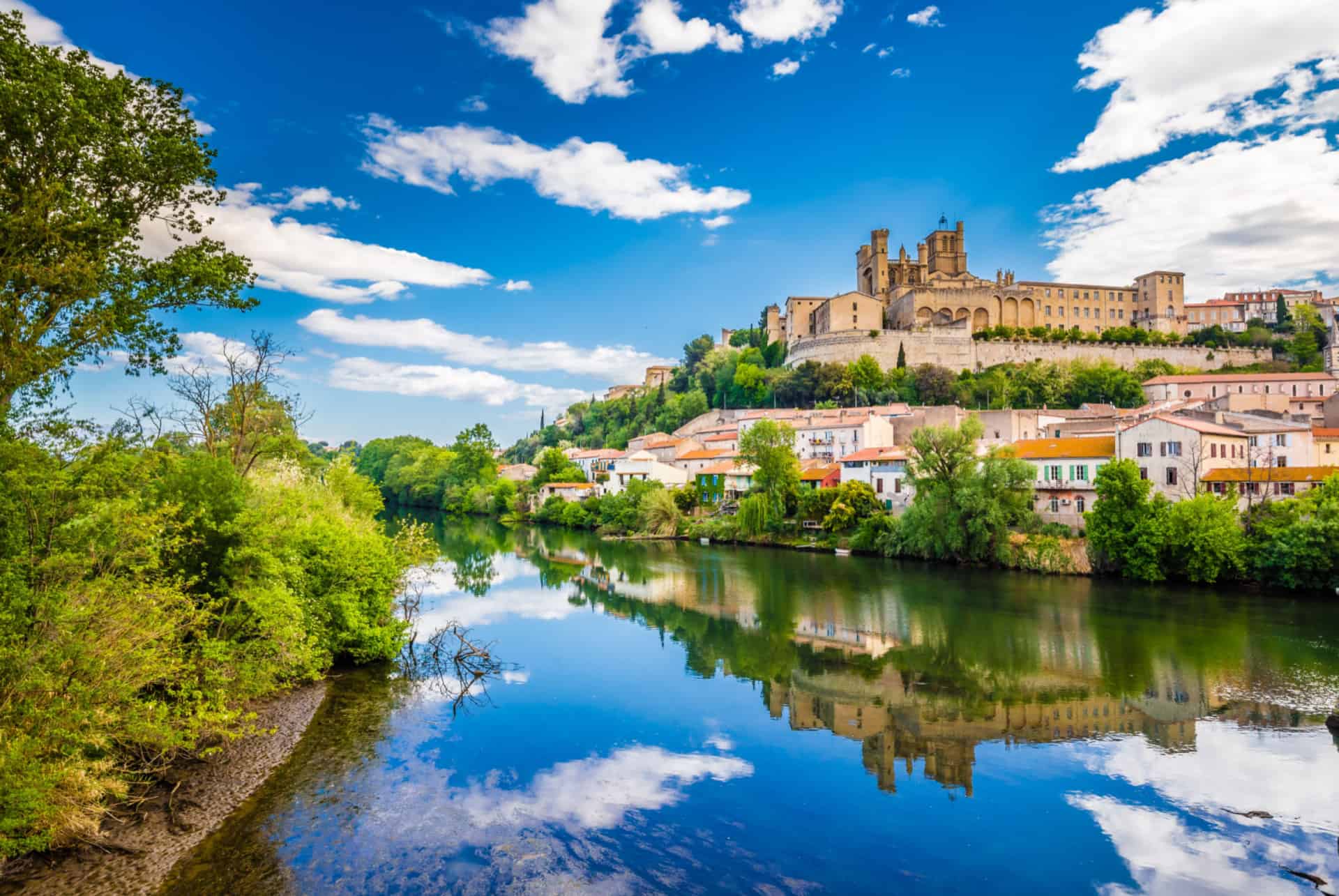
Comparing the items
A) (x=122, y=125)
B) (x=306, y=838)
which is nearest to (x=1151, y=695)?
(x=306, y=838)

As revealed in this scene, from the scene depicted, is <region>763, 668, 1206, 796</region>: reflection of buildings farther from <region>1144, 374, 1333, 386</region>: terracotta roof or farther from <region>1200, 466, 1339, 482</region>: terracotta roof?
<region>1144, 374, 1333, 386</region>: terracotta roof

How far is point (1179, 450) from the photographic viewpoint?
1104 inches

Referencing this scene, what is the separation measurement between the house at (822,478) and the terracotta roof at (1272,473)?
57.0 ft

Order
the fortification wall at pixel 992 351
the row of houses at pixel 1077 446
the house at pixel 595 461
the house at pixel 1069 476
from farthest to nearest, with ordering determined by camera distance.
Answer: the fortification wall at pixel 992 351 → the house at pixel 595 461 → the house at pixel 1069 476 → the row of houses at pixel 1077 446

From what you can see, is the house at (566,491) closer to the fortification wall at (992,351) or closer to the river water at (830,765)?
the fortification wall at (992,351)

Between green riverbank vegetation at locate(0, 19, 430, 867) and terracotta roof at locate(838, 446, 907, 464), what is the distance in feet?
103

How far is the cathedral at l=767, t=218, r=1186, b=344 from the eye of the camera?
65375mm

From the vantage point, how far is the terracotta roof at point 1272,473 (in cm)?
2617

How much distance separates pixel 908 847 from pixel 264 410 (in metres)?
18.6

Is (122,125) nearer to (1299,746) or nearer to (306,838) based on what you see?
(306,838)

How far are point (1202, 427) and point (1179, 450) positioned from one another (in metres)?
1.37

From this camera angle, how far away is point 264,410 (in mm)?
20453

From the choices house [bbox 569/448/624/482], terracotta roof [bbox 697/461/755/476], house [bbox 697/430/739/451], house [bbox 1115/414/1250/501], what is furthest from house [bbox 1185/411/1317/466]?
house [bbox 569/448/624/482]

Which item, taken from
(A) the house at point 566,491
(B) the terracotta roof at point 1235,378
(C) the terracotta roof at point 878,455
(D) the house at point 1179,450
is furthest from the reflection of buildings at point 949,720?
(B) the terracotta roof at point 1235,378
